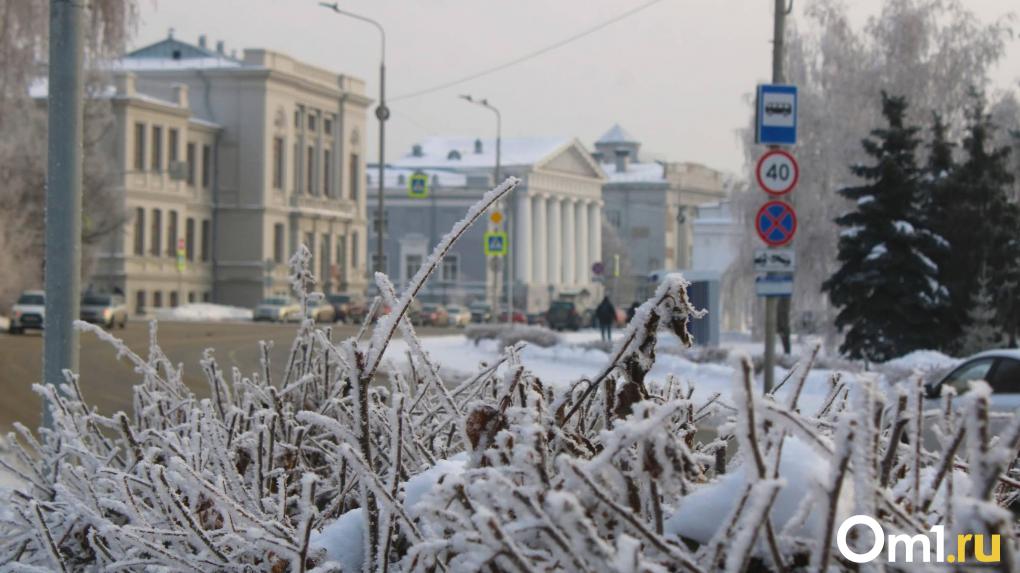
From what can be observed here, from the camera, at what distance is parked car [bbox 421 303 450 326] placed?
75.0 m

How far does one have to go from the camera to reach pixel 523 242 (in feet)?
362

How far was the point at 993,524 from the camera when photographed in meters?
1.38

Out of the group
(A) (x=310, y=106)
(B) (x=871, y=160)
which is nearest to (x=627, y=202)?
(A) (x=310, y=106)

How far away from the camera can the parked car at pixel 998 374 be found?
1212 centimetres

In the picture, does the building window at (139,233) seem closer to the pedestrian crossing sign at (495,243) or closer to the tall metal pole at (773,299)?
the pedestrian crossing sign at (495,243)

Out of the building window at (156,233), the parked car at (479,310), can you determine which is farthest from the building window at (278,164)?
the parked car at (479,310)

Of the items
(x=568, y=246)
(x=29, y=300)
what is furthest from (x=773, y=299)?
(x=568, y=246)

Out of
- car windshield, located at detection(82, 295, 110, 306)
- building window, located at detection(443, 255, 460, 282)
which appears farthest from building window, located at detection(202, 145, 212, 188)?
car windshield, located at detection(82, 295, 110, 306)

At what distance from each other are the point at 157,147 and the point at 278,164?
10336mm

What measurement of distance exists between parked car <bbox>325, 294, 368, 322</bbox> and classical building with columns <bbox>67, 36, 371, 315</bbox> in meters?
7.87

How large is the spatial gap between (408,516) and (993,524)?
96cm

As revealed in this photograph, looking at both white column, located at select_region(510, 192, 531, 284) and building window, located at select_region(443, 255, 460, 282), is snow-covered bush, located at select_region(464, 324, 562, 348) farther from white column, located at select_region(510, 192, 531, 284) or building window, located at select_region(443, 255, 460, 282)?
white column, located at select_region(510, 192, 531, 284)

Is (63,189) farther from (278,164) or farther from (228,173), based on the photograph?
(278,164)

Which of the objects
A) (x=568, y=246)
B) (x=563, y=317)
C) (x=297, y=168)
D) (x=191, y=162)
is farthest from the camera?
(x=568, y=246)
